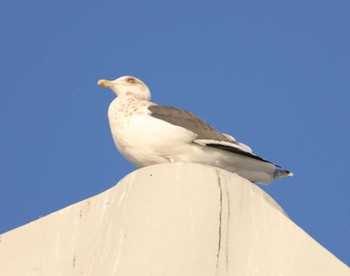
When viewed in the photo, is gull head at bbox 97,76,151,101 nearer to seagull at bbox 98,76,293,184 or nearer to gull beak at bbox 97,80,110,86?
gull beak at bbox 97,80,110,86

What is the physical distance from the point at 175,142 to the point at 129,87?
5.31ft

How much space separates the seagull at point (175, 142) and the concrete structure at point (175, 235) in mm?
1057

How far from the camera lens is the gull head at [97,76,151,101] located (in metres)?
9.31

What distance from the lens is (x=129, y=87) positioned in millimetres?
9391

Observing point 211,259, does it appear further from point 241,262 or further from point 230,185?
point 230,185

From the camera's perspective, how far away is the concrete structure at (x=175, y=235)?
6.12 m

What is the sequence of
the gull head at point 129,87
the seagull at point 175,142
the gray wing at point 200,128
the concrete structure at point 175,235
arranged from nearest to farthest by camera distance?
the concrete structure at point 175,235 < the seagull at point 175,142 < the gray wing at point 200,128 < the gull head at point 129,87

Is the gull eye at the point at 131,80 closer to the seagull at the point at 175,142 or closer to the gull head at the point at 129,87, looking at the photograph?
the gull head at the point at 129,87

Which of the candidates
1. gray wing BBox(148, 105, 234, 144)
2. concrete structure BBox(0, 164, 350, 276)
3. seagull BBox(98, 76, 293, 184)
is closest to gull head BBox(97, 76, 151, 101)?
seagull BBox(98, 76, 293, 184)

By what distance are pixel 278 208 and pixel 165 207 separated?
1.13 metres

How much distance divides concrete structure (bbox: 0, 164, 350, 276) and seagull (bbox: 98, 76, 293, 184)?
106cm

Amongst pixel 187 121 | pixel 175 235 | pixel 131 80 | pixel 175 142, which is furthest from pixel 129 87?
pixel 175 235

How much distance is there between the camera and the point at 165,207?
6.39m

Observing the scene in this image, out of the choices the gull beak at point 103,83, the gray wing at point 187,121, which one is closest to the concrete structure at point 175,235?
the gray wing at point 187,121
